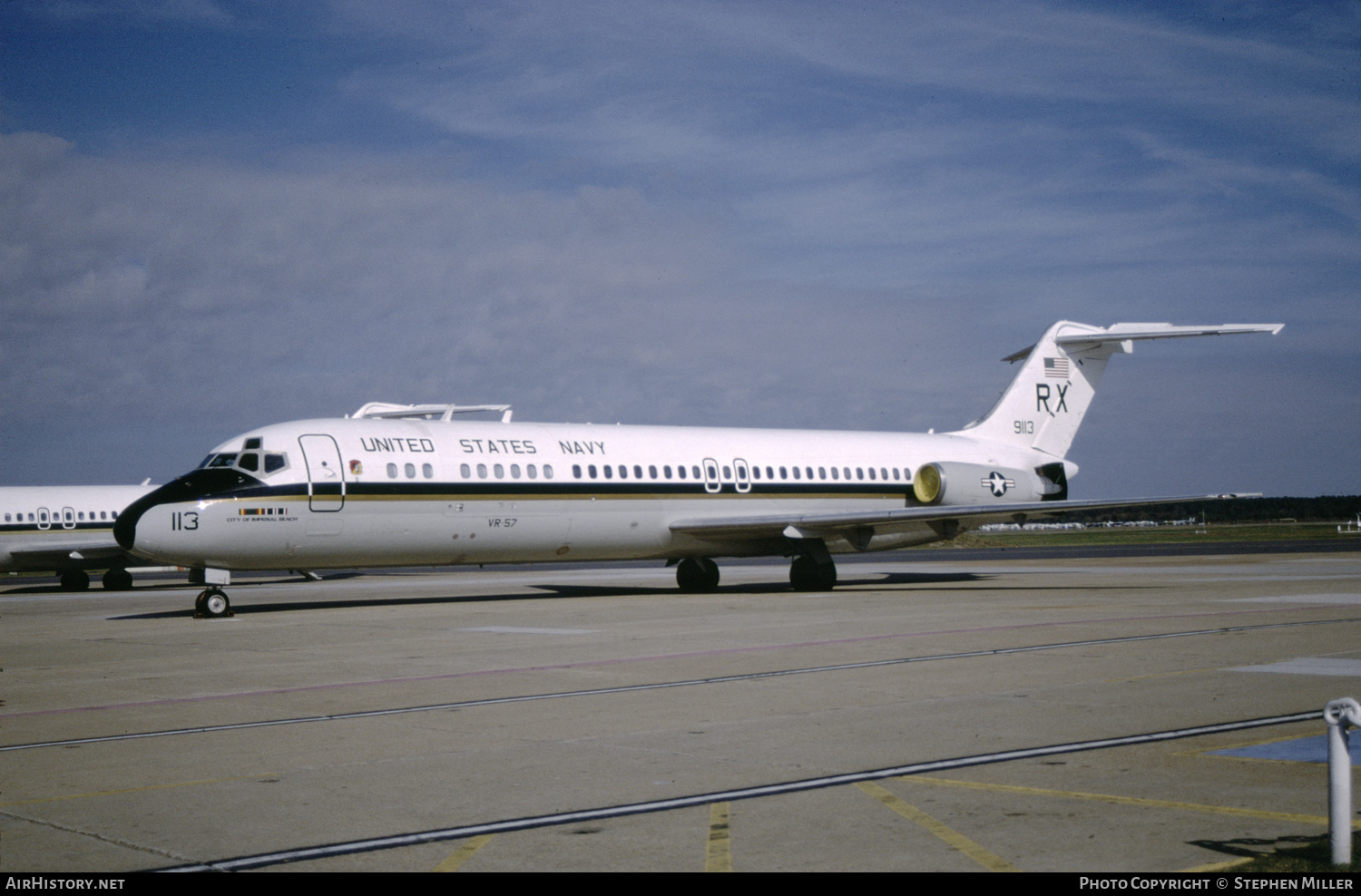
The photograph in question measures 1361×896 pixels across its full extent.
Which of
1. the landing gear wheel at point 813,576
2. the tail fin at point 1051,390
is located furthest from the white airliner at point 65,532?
the tail fin at point 1051,390

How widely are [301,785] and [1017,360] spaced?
1223 inches

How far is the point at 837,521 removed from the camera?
26547 millimetres

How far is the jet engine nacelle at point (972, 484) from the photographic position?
30.6m

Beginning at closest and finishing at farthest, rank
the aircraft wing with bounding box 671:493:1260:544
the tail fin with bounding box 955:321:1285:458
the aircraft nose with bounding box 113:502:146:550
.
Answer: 1. the aircraft nose with bounding box 113:502:146:550
2. the aircraft wing with bounding box 671:493:1260:544
3. the tail fin with bounding box 955:321:1285:458

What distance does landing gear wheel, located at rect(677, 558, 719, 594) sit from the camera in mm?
29031

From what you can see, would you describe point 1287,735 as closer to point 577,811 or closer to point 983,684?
point 983,684

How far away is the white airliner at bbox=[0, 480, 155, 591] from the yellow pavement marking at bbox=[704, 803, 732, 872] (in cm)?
3484

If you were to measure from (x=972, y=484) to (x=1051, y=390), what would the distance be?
15.1ft

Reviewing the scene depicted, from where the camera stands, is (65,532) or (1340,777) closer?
(1340,777)

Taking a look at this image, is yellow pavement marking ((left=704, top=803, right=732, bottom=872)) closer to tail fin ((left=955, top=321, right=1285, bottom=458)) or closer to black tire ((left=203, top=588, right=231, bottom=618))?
black tire ((left=203, top=588, right=231, bottom=618))

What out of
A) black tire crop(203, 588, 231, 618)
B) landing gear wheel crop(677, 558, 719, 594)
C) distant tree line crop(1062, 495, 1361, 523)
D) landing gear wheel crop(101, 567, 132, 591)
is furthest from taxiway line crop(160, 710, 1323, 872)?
distant tree line crop(1062, 495, 1361, 523)

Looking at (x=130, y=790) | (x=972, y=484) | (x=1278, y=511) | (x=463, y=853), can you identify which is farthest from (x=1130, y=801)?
(x=1278, y=511)

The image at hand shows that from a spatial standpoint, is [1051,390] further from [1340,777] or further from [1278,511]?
[1278,511]
